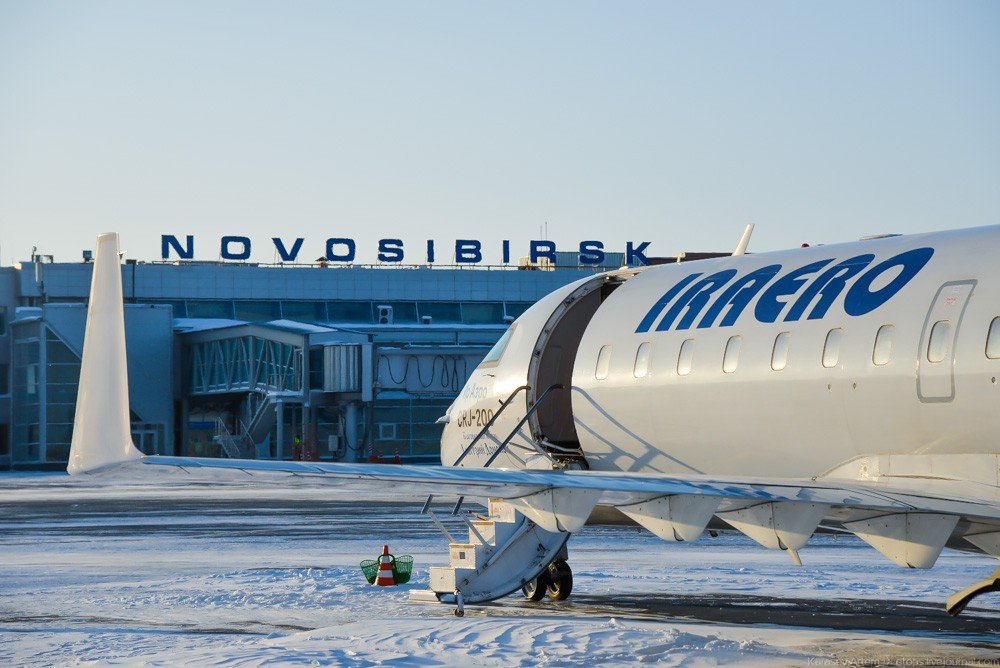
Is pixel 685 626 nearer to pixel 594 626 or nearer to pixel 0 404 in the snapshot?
pixel 594 626

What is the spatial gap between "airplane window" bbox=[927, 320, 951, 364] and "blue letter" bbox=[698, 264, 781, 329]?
10.9ft

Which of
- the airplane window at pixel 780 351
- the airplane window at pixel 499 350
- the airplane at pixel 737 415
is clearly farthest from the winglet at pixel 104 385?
the airplane window at pixel 499 350

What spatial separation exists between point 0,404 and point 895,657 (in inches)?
2760

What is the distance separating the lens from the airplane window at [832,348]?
49.6 feet

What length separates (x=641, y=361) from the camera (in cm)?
1875

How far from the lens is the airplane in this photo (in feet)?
41.0

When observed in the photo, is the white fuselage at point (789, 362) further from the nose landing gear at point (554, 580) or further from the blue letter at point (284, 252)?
the blue letter at point (284, 252)

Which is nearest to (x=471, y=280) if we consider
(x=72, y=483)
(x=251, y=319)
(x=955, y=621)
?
Result: (x=251, y=319)

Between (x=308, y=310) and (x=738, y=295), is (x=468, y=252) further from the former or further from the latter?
(x=738, y=295)

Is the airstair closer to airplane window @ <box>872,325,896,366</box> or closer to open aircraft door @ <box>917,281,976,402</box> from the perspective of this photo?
airplane window @ <box>872,325,896,366</box>

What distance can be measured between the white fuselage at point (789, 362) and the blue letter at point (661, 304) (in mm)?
21

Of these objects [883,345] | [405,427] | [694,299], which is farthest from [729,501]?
[405,427]

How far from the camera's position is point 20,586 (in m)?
20.7

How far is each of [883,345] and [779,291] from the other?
2.31 metres
